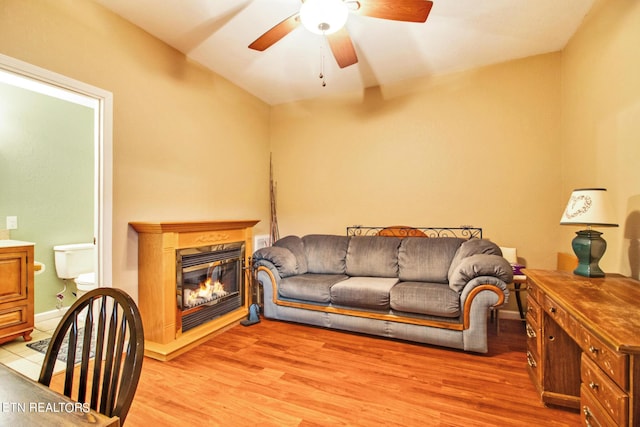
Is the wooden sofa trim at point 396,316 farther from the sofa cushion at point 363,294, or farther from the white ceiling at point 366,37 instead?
the white ceiling at point 366,37

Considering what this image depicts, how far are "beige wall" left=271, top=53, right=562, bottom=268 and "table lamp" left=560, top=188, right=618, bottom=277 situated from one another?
4.53 ft

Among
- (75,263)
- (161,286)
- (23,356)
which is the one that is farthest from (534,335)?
(75,263)

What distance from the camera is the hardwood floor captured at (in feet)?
5.62

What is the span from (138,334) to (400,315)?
233cm

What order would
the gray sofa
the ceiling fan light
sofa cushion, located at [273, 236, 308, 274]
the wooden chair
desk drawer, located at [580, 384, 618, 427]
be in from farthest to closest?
sofa cushion, located at [273, 236, 308, 274]
the gray sofa
the ceiling fan light
desk drawer, located at [580, 384, 618, 427]
the wooden chair

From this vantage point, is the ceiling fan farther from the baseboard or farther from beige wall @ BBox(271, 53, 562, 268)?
the baseboard

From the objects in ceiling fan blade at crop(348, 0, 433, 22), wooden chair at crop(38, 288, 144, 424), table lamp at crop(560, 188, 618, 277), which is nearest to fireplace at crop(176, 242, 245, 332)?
wooden chair at crop(38, 288, 144, 424)

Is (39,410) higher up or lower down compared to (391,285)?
higher up

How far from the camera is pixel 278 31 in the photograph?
2.10m

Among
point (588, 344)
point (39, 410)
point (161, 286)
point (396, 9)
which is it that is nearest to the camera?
point (39, 410)

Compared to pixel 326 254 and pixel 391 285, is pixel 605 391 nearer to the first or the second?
pixel 391 285

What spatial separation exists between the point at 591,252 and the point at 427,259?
4.56 ft

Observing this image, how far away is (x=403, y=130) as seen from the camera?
3.75 m

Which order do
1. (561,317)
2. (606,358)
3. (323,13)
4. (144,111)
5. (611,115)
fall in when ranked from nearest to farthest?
(606,358)
(561,317)
(323,13)
(611,115)
(144,111)
